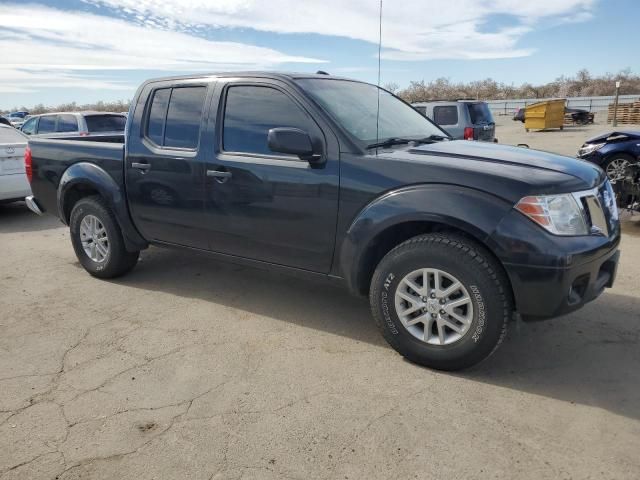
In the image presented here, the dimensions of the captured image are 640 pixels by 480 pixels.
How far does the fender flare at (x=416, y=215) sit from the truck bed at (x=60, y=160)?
2413 millimetres

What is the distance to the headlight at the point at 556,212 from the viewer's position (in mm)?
2912

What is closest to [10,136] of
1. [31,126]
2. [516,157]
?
[31,126]

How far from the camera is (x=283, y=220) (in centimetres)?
373

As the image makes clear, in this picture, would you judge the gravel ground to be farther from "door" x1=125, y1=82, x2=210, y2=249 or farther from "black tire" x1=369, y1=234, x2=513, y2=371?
"door" x1=125, y1=82, x2=210, y2=249

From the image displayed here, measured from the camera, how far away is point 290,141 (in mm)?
3400

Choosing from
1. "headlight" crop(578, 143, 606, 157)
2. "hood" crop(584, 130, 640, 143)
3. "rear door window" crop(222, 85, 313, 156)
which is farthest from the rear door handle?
Answer: "hood" crop(584, 130, 640, 143)

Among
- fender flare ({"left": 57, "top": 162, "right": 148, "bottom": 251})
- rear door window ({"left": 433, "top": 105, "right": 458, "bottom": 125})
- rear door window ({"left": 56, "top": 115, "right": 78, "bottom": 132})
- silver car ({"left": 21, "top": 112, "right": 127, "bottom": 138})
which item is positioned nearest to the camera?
fender flare ({"left": 57, "top": 162, "right": 148, "bottom": 251})

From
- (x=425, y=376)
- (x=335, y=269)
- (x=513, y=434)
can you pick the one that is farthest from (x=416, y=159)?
(x=513, y=434)

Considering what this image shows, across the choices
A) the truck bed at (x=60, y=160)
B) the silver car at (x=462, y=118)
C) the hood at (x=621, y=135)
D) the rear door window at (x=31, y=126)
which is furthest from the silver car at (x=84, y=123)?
the hood at (x=621, y=135)

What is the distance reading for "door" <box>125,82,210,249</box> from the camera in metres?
4.19

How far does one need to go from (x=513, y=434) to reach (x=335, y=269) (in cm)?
153

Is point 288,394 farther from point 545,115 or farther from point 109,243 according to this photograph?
point 545,115

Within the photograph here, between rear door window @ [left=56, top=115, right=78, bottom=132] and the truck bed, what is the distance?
6136 millimetres

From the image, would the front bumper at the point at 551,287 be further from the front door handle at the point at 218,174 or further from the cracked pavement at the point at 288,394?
the front door handle at the point at 218,174
